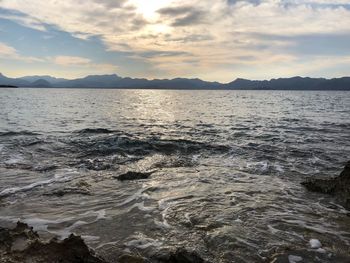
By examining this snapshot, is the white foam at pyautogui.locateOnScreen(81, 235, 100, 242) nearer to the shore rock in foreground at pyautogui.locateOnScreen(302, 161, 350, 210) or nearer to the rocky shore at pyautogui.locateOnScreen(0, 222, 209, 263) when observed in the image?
the rocky shore at pyautogui.locateOnScreen(0, 222, 209, 263)

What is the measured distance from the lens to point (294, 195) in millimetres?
11828

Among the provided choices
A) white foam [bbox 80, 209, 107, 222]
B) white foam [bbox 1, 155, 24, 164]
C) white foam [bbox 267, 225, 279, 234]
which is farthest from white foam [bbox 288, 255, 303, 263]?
white foam [bbox 1, 155, 24, 164]

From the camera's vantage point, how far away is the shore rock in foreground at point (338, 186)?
11.1 meters

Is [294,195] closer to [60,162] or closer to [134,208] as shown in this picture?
[134,208]

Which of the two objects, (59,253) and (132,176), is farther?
(132,176)

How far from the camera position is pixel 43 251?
6570 mm

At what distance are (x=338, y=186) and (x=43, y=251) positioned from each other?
380 inches

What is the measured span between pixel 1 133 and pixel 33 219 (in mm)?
19839

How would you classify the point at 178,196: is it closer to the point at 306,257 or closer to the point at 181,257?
the point at 181,257

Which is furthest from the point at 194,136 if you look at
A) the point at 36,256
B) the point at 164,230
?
the point at 36,256

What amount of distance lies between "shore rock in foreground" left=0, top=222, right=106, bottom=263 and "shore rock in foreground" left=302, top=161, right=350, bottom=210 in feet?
26.4

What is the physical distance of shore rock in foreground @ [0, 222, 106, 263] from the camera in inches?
→ 247

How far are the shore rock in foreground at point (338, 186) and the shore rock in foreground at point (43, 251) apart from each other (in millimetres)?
8040

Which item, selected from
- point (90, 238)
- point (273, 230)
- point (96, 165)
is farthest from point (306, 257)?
point (96, 165)
